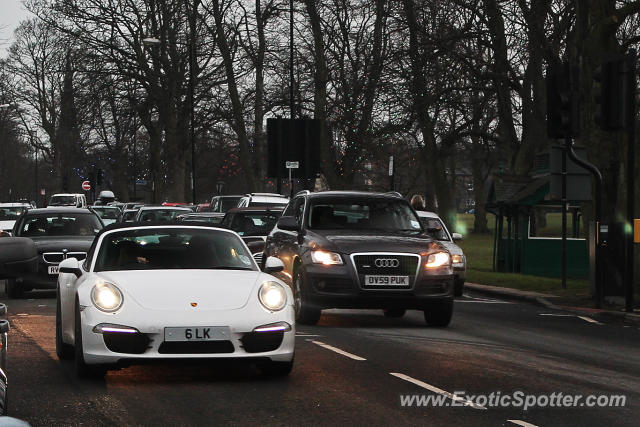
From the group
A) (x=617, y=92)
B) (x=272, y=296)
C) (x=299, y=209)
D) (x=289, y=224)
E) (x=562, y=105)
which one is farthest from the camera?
(x=562, y=105)

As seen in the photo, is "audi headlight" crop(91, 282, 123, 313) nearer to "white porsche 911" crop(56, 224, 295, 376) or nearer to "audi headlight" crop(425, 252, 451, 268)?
"white porsche 911" crop(56, 224, 295, 376)

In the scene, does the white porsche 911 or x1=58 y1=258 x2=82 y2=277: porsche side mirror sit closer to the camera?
the white porsche 911

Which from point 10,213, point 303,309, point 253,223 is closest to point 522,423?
point 303,309

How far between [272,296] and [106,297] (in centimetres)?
138

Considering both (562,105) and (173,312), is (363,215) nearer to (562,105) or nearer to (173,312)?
(562,105)

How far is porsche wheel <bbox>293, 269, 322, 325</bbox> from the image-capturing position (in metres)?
16.0

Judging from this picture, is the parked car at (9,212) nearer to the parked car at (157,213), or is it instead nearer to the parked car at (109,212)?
the parked car at (157,213)

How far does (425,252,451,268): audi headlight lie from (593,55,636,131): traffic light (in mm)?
4024

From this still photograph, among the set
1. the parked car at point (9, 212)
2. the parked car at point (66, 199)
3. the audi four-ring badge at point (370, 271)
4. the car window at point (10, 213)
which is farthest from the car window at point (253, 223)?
the parked car at point (66, 199)

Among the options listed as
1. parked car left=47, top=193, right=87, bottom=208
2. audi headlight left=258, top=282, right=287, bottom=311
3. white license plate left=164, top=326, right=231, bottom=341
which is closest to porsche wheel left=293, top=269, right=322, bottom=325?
audi headlight left=258, top=282, right=287, bottom=311

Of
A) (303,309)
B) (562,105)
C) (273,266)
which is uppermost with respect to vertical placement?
(562,105)

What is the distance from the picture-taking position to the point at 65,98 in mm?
51125

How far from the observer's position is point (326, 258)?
1570cm

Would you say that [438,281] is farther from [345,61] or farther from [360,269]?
[345,61]
